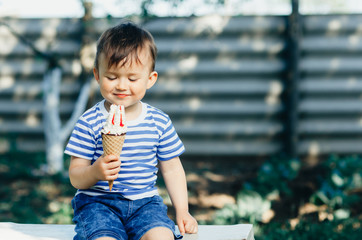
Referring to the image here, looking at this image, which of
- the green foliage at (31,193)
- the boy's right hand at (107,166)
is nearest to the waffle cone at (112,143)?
the boy's right hand at (107,166)

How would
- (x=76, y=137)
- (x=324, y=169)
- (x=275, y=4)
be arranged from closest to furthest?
(x=76, y=137) → (x=324, y=169) → (x=275, y=4)

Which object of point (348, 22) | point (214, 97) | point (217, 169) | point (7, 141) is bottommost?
point (217, 169)

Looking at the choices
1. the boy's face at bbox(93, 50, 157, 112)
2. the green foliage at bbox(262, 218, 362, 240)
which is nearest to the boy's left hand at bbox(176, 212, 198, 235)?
the boy's face at bbox(93, 50, 157, 112)

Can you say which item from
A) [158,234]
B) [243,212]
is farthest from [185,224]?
[243,212]

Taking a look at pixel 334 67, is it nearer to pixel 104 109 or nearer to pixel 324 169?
pixel 324 169

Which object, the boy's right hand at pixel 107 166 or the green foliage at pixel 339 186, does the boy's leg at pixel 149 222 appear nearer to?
the boy's right hand at pixel 107 166

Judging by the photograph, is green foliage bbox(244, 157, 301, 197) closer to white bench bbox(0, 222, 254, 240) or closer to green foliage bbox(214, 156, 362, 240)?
green foliage bbox(214, 156, 362, 240)

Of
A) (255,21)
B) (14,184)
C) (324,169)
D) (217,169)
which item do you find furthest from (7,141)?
(324,169)

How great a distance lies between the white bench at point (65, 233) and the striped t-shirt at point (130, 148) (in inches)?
10.8

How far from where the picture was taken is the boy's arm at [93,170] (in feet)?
5.62

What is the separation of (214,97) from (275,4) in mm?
16691

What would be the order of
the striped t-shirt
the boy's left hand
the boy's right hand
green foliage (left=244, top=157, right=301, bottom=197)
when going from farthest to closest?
green foliage (left=244, top=157, right=301, bottom=197) < the boy's left hand < the striped t-shirt < the boy's right hand

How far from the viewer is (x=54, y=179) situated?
464 cm

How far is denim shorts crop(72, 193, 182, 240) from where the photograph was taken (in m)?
1.82
